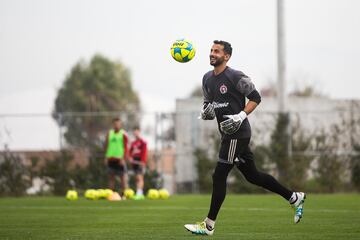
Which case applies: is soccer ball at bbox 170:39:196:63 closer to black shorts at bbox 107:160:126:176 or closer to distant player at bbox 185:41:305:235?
distant player at bbox 185:41:305:235

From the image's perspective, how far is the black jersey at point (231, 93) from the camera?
35.8 feet

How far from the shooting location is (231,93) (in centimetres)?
1099

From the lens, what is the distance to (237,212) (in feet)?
50.2

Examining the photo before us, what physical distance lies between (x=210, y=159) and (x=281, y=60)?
4.12 m

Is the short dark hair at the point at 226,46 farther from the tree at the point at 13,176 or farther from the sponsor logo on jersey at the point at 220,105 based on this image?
the tree at the point at 13,176

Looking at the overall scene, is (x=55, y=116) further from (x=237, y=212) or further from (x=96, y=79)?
(x=96, y=79)

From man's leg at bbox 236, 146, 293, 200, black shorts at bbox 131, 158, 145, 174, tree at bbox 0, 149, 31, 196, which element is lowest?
tree at bbox 0, 149, 31, 196

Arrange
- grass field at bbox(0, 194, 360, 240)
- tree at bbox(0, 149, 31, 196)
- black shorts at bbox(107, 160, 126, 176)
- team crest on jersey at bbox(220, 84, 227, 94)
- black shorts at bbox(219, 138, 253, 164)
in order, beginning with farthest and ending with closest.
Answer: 1. tree at bbox(0, 149, 31, 196)
2. black shorts at bbox(107, 160, 126, 176)
3. team crest on jersey at bbox(220, 84, 227, 94)
4. black shorts at bbox(219, 138, 253, 164)
5. grass field at bbox(0, 194, 360, 240)

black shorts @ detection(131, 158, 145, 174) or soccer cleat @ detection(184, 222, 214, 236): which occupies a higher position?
soccer cleat @ detection(184, 222, 214, 236)

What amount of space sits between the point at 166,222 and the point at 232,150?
2.67m

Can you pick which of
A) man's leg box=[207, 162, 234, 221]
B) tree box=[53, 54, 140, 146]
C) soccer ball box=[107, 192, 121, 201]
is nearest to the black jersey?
man's leg box=[207, 162, 234, 221]

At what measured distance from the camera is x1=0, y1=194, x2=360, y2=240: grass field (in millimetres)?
10727

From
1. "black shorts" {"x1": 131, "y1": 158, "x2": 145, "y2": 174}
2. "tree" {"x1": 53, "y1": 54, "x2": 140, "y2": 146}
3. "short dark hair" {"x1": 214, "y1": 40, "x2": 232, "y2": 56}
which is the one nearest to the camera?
"short dark hair" {"x1": 214, "y1": 40, "x2": 232, "y2": 56}

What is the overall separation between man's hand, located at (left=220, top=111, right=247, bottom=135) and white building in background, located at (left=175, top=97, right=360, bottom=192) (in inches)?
643
